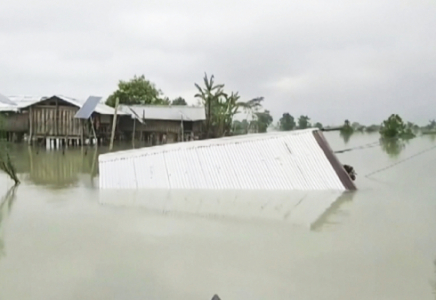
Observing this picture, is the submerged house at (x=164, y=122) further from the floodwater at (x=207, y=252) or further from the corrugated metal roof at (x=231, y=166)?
the floodwater at (x=207, y=252)

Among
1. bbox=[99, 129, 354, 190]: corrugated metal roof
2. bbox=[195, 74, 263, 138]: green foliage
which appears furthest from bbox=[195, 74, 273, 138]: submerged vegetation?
bbox=[99, 129, 354, 190]: corrugated metal roof

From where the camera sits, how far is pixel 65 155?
16516 mm

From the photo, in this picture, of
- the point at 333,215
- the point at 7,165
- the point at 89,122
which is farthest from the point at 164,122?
the point at 333,215

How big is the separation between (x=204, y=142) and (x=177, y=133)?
42.7ft

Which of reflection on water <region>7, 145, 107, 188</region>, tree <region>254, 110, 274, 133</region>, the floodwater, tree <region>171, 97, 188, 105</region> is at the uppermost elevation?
tree <region>171, 97, 188, 105</region>

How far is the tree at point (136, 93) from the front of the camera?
93.2ft

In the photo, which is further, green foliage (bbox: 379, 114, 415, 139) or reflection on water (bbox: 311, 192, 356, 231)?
green foliage (bbox: 379, 114, 415, 139)

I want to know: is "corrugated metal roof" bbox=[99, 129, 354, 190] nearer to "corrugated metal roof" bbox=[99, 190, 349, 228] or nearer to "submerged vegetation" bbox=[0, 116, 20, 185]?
"corrugated metal roof" bbox=[99, 190, 349, 228]

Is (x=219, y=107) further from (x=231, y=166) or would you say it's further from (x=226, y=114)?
(x=231, y=166)

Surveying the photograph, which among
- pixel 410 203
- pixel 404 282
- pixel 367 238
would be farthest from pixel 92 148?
pixel 404 282

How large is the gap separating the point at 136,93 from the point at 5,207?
21767mm

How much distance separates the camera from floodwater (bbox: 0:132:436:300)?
416cm

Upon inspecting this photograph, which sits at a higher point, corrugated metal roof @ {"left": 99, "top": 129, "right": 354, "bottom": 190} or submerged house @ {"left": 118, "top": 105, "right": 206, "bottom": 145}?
submerged house @ {"left": 118, "top": 105, "right": 206, "bottom": 145}

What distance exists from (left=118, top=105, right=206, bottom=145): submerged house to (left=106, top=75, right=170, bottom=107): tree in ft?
15.6
